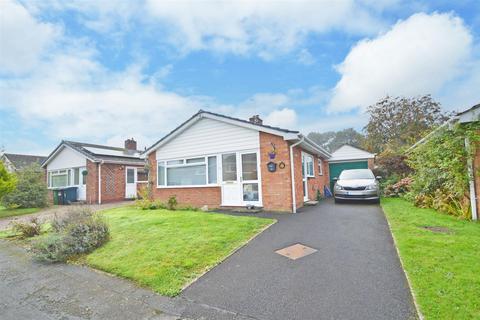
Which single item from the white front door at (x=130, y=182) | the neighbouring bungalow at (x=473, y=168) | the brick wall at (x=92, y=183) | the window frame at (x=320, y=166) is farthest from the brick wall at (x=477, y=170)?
the brick wall at (x=92, y=183)

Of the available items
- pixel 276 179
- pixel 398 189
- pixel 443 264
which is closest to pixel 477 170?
pixel 443 264

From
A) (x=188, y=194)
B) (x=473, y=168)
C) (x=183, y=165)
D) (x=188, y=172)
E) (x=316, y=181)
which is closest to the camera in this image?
(x=473, y=168)

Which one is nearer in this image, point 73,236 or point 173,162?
point 73,236

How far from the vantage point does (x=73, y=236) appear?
17.4 ft

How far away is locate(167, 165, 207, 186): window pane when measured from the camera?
10.8 meters

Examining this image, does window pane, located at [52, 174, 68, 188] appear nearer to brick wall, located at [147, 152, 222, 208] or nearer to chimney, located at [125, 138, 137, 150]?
chimney, located at [125, 138, 137, 150]

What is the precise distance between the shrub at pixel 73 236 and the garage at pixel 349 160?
1519 cm

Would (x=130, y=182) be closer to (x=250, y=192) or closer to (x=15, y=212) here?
(x=15, y=212)

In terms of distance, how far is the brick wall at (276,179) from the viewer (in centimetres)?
868

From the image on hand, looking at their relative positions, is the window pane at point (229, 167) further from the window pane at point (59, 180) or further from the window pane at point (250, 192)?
the window pane at point (59, 180)

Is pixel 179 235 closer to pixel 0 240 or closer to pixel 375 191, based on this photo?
pixel 0 240

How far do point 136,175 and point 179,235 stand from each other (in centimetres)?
1395

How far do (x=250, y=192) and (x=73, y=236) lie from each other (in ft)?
19.8

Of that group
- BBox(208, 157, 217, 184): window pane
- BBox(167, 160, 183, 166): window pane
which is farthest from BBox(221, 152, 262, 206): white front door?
BBox(167, 160, 183, 166): window pane
